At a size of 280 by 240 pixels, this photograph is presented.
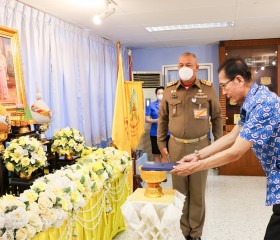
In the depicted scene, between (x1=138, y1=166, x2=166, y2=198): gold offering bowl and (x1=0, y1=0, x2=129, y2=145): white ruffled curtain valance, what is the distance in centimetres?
178

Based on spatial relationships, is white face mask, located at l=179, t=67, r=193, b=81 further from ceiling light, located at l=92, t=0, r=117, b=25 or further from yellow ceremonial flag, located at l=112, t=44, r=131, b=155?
yellow ceremonial flag, located at l=112, t=44, r=131, b=155

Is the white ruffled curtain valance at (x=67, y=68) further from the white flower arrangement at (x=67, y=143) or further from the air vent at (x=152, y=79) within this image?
the air vent at (x=152, y=79)

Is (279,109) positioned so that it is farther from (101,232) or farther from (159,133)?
(101,232)

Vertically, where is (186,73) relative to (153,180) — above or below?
above

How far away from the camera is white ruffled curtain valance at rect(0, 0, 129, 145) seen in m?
3.23

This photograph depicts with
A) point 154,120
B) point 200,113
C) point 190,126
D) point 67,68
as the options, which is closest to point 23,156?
point 190,126

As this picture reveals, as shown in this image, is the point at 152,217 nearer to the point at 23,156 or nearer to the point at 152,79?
the point at 23,156

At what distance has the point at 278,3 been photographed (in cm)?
332

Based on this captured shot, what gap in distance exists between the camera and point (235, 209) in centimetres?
391

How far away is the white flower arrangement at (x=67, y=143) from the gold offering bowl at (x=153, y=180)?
1093mm

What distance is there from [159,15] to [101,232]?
2354mm

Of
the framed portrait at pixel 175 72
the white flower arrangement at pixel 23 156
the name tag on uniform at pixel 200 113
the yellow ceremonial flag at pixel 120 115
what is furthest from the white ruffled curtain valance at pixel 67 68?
the name tag on uniform at pixel 200 113

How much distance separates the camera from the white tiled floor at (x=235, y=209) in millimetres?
3213

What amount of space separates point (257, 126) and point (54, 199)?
122 cm
